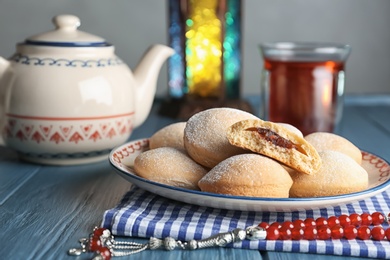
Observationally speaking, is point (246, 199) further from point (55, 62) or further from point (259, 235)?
point (55, 62)

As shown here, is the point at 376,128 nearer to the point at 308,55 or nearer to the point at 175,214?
the point at 308,55

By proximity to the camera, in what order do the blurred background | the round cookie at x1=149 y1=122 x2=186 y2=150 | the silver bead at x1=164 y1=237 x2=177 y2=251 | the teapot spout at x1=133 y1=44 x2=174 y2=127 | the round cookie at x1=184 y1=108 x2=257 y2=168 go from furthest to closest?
the blurred background < the teapot spout at x1=133 y1=44 x2=174 y2=127 < the round cookie at x1=149 y1=122 x2=186 y2=150 < the round cookie at x1=184 y1=108 x2=257 y2=168 < the silver bead at x1=164 y1=237 x2=177 y2=251

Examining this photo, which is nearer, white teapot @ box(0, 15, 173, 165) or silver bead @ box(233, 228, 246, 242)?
silver bead @ box(233, 228, 246, 242)

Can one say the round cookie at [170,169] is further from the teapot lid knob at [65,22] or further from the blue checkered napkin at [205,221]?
the teapot lid knob at [65,22]

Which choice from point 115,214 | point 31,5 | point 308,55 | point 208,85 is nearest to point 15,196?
point 115,214

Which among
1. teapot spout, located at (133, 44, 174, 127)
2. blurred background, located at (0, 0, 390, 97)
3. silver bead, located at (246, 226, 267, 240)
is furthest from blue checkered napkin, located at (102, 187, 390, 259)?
blurred background, located at (0, 0, 390, 97)

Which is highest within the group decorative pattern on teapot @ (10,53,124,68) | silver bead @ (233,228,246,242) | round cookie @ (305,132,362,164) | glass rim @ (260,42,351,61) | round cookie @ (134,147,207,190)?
decorative pattern on teapot @ (10,53,124,68)

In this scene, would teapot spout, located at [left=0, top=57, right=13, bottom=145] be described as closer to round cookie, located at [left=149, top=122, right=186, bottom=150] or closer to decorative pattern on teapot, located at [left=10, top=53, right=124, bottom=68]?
decorative pattern on teapot, located at [left=10, top=53, right=124, bottom=68]
